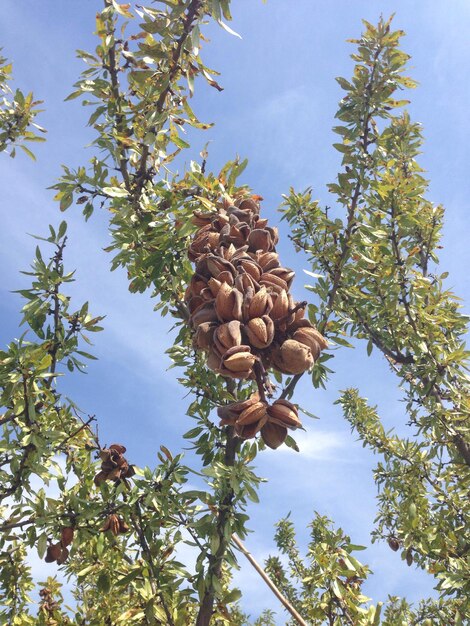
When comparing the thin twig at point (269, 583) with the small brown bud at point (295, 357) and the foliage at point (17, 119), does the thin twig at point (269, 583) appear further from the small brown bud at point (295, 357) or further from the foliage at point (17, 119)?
the foliage at point (17, 119)

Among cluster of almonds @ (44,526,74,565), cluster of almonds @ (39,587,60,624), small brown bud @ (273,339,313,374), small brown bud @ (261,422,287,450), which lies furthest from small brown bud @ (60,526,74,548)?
small brown bud @ (273,339,313,374)

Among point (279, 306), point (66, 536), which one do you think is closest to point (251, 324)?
point (279, 306)

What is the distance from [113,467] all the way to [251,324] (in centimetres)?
157

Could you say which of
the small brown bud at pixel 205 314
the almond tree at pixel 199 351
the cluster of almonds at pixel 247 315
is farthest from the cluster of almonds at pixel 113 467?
the small brown bud at pixel 205 314

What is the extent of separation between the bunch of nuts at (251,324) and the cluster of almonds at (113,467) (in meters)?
1.24

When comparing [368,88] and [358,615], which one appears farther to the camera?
[368,88]

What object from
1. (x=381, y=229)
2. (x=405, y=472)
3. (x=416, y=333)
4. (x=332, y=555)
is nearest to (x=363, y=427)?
(x=405, y=472)

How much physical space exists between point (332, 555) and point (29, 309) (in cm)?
212

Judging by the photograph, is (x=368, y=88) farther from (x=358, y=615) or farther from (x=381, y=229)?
(x=358, y=615)

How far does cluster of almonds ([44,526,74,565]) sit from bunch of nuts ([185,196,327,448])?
152 cm

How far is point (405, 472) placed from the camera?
4.70 metres

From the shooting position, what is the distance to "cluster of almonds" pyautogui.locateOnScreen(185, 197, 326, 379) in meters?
1.53

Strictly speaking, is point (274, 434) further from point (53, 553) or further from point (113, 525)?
point (53, 553)

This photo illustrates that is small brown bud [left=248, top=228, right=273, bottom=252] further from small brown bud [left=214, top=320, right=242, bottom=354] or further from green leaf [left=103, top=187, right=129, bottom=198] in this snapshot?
green leaf [left=103, top=187, right=129, bottom=198]
